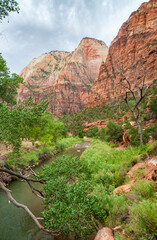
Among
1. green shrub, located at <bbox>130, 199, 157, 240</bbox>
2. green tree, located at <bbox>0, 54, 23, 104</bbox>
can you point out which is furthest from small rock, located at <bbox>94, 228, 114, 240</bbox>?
green tree, located at <bbox>0, 54, 23, 104</bbox>

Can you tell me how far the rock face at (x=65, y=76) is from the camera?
128250 millimetres

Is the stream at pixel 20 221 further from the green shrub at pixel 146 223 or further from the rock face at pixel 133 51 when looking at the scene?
the rock face at pixel 133 51

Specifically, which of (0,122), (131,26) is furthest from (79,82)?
(0,122)

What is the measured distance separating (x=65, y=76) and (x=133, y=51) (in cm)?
7185

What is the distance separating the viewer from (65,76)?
134000 millimetres

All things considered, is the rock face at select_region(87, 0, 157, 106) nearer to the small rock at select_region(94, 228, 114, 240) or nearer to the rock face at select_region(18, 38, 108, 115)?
the rock face at select_region(18, 38, 108, 115)

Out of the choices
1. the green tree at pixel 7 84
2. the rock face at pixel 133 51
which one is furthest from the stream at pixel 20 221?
the rock face at pixel 133 51

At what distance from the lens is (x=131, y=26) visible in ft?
282

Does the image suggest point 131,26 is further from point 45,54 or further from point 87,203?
point 45,54

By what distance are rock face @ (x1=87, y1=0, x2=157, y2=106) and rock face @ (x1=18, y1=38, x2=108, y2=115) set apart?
103ft

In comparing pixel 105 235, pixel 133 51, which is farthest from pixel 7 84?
pixel 133 51

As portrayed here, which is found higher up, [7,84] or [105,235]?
[7,84]

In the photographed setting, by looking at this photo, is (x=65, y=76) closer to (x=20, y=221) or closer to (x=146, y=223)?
Answer: (x=20, y=221)

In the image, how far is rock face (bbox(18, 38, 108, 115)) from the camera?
421 feet
